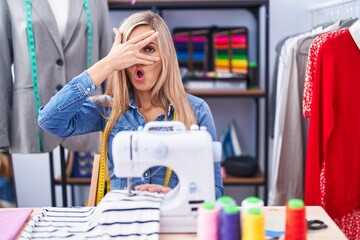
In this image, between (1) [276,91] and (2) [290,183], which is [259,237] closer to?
(2) [290,183]

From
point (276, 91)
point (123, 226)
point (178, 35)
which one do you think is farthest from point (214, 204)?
point (178, 35)

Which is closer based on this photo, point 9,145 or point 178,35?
point 9,145

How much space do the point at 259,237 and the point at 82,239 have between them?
448mm

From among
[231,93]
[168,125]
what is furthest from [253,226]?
[231,93]

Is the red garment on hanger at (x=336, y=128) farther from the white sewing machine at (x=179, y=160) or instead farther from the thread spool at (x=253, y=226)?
the thread spool at (x=253, y=226)

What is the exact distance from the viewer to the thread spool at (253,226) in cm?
99

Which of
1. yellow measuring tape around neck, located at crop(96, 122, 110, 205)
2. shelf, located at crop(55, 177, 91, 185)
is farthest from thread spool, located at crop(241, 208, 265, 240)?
shelf, located at crop(55, 177, 91, 185)

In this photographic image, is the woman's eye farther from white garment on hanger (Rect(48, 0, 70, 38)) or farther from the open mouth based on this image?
white garment on hanger (Rect(48, 0, 70, 38))

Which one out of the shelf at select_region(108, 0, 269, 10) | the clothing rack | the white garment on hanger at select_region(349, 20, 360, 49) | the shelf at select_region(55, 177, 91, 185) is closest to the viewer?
the white garment on hanger at select_region(349, 20, 360, 49)

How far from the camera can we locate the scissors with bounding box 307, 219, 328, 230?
1.24 metres

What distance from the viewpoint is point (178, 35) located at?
9.41 feet

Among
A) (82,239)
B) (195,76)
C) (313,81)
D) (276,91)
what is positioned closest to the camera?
(82,239)

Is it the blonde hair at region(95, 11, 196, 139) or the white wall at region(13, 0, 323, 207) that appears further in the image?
the white wall at region(13, 0, 323, 207)

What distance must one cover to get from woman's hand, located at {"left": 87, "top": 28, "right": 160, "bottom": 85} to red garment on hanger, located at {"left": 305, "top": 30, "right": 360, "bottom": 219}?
0.72 meters
